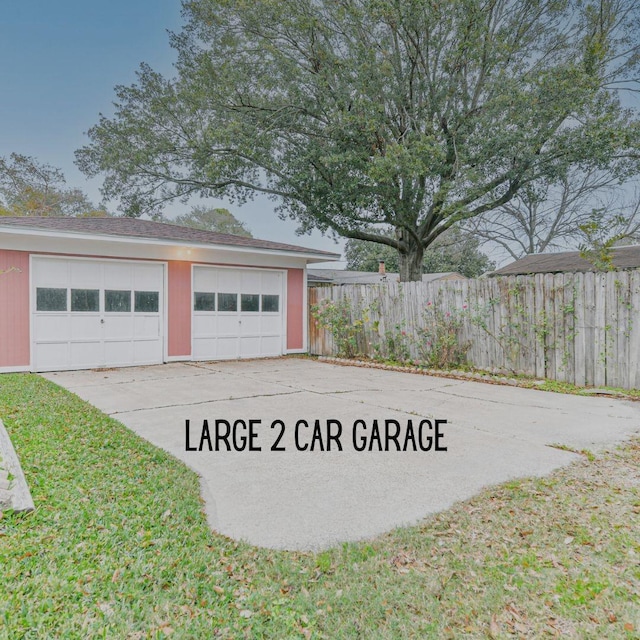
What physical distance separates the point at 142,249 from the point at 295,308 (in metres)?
4.05

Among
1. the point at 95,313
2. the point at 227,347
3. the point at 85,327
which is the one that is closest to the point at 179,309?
the point at 227,347

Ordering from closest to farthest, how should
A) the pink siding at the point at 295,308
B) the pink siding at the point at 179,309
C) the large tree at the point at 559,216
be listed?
the pink siding at the point at 179,309
the pink siding at the point at 295,308
the large tree at the point at 559,216

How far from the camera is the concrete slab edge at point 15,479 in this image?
2.62m

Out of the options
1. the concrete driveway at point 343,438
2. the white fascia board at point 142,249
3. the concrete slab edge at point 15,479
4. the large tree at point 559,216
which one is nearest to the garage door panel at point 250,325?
the white fascia board at point 142,249

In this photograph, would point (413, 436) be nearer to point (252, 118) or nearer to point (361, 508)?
point (361, 508)

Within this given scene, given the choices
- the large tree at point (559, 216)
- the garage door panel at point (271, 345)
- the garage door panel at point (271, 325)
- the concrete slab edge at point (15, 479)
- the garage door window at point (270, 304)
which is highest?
the large tree at point (559, 216)

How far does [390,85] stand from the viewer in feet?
42.5

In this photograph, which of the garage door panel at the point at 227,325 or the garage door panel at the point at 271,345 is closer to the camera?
the garage door panel at the point at 227,325

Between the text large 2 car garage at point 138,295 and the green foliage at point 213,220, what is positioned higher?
the green foliage at point 213,220

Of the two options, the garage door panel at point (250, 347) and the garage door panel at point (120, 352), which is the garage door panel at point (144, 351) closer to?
the garage door panel at point (120, 352)

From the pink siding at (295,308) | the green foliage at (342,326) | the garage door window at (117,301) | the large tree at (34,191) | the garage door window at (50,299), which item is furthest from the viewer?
the large tree at (34,191)

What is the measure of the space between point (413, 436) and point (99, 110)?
15.9 m

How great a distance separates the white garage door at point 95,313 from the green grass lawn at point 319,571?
6.30 m

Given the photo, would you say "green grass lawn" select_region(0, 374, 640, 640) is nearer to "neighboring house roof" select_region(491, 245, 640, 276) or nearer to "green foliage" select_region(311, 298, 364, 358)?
"green foliage" select_region(311, 298, 364, 358)
